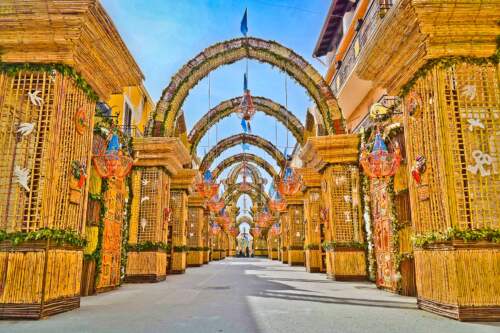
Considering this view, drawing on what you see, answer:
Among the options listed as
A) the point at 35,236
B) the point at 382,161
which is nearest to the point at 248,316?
the point at 35,236

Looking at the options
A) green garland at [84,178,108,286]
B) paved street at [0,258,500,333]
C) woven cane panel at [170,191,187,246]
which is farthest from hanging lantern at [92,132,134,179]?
woven cane panel at [170,191,187,246]

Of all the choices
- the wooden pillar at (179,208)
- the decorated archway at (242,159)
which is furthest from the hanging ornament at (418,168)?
the decorated archway at (242,159)

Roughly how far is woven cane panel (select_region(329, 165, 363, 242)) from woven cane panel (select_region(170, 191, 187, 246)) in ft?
23.7

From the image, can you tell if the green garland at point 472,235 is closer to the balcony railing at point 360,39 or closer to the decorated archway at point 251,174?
the balcony railing at point 360,39

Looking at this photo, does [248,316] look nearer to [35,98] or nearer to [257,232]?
[35,98]

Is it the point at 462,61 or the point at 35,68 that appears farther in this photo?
the point at 35,68

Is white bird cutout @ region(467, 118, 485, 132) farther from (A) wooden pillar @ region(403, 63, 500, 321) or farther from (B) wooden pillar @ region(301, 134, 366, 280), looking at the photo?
(B) wooden pillar @ region(301, 134, 366, 280)

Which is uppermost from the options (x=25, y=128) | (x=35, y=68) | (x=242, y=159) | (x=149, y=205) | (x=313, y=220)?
(x=242, y=159)

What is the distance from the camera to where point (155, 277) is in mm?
11086

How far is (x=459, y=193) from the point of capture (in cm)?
524

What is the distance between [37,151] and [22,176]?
42 cm

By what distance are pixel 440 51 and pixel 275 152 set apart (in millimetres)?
18513

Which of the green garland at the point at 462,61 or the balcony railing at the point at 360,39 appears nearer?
the green garland at the point at 462,61

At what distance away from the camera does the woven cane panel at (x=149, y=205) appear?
11.6 m
